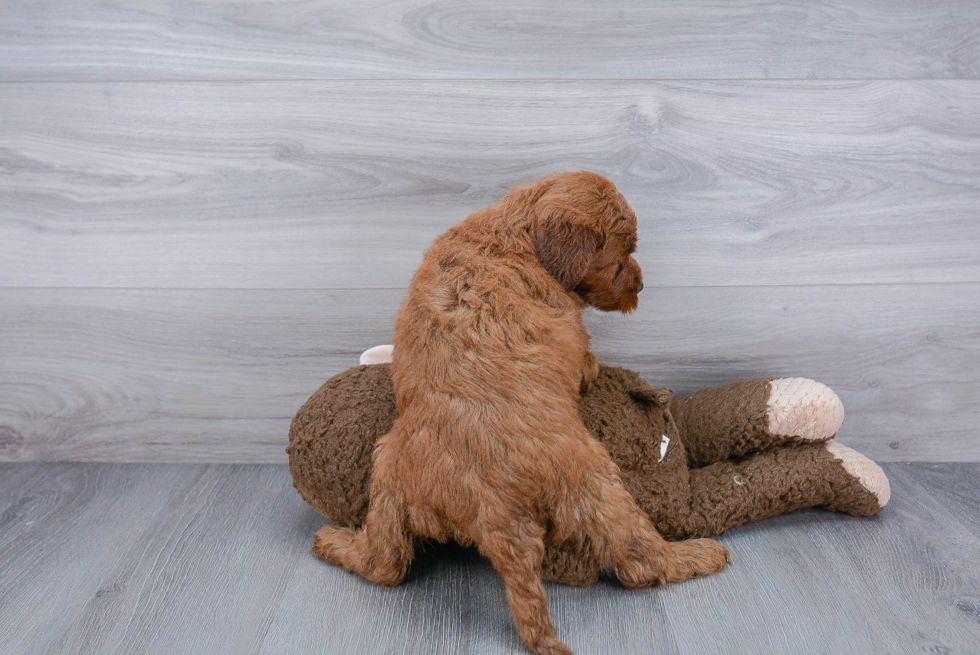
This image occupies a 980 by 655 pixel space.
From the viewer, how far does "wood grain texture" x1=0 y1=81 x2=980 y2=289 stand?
1753mm

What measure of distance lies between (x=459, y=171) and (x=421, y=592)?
39.4 inches

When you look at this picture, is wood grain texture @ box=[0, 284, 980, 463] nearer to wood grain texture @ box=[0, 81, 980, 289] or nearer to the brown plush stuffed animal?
wood grain texture @ box=[0, 81, 980, 289]

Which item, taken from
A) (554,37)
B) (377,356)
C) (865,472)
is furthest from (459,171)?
(865,472)

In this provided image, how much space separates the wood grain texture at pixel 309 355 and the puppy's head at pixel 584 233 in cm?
47

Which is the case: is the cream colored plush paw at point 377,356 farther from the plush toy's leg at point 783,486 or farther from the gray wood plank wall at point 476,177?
the plush toy's leg at point 783,486

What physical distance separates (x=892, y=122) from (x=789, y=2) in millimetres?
394

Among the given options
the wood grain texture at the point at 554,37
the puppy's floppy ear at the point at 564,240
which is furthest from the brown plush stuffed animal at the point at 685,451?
the wood grain texture at the point at 554,37

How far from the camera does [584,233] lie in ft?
4.28

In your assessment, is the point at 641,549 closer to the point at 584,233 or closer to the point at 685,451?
the point at 685,451

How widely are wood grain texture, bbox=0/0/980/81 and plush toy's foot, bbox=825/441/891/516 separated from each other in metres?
0.93

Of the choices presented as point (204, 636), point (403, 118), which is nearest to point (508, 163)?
point (403, 118)

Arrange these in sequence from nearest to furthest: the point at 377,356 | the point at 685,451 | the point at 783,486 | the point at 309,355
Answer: the point at 783,486, the point at 685,451, the point at 377,356, the point at 309,355

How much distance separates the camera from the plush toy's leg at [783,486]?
1.54m

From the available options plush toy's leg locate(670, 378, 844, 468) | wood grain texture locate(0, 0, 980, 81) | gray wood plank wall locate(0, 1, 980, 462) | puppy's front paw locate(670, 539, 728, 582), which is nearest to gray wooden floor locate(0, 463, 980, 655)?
puppy's front paw locate(670, 539, 728, 582)
